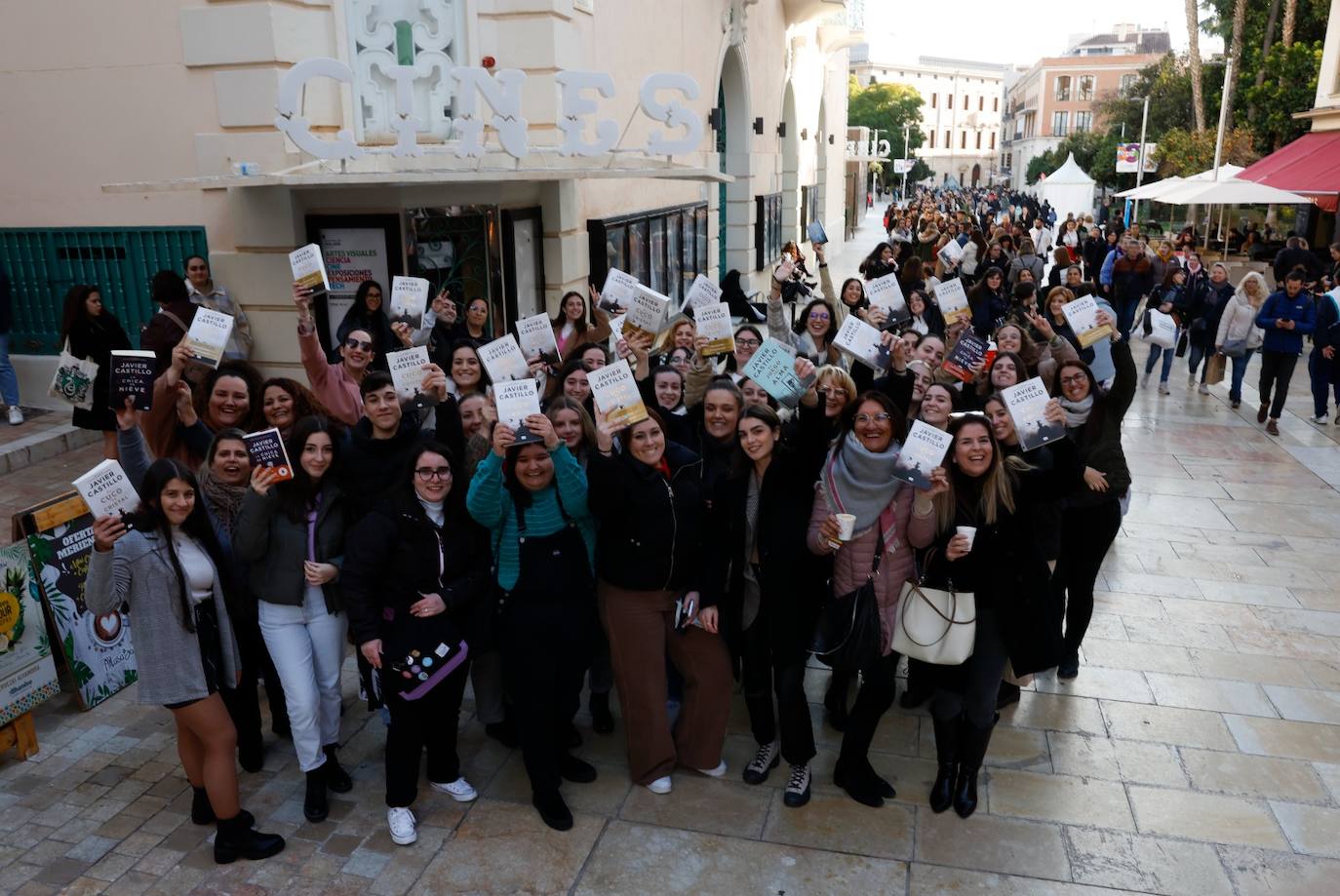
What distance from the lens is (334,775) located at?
4719mm

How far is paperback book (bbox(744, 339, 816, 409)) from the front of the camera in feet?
16.1

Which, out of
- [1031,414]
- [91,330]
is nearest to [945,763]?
[1031,414]

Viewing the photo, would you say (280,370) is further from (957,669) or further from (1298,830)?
(1298,830)

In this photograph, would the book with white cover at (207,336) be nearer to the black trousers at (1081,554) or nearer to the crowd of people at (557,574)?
the crowd of people at (557,574)

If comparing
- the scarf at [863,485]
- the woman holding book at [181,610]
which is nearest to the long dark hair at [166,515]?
the woman holding book at [181,610]

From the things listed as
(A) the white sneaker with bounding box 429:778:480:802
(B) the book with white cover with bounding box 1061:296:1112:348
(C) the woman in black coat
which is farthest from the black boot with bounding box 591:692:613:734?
(C) the woman in black coat

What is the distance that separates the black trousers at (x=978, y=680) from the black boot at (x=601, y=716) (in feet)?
5.59

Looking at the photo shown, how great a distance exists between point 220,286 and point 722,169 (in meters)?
13.2

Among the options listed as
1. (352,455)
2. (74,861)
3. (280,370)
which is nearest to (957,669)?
(352,455)

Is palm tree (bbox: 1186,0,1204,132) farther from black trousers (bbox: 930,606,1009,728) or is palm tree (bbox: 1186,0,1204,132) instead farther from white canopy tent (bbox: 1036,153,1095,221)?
black trousers (bbox: 930,606,1009,728)

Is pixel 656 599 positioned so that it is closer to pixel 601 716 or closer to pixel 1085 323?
pixel 601 716

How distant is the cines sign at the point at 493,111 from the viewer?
7516 mm

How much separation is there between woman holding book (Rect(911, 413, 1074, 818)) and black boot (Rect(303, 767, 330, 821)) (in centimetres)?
279

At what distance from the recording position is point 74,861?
425 cm
